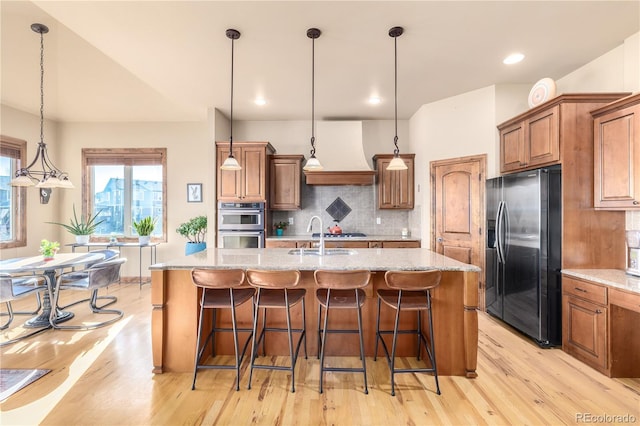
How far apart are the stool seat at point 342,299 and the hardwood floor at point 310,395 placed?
64cm

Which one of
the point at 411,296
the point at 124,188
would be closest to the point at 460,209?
the point at 411,296

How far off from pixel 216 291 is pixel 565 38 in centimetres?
401

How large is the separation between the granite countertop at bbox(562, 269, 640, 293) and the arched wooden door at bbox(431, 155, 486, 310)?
123 cm

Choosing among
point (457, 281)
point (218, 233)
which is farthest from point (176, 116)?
point (457, 281)

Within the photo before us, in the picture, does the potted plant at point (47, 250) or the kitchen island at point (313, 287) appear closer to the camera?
the kitchen island at point (313, 287)

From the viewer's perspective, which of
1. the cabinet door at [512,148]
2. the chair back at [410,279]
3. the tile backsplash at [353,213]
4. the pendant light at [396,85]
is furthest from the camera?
the tile backsplash at [353,213]

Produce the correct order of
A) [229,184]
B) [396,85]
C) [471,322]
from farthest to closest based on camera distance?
[229,184] → [396,85] → [471,322]

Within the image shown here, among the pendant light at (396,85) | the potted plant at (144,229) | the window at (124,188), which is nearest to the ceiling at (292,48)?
the pendant light at (396,85)

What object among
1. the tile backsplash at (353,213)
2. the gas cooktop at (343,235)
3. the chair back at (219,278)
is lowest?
the chair back at (219,278)

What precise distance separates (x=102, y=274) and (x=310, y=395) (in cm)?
300

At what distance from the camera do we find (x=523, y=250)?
9.93ft

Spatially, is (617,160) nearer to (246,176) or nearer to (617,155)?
(617,155)

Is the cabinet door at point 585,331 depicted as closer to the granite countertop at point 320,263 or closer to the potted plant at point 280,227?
the granite countertop at point 320,263

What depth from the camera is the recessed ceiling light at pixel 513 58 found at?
9.98 ft
